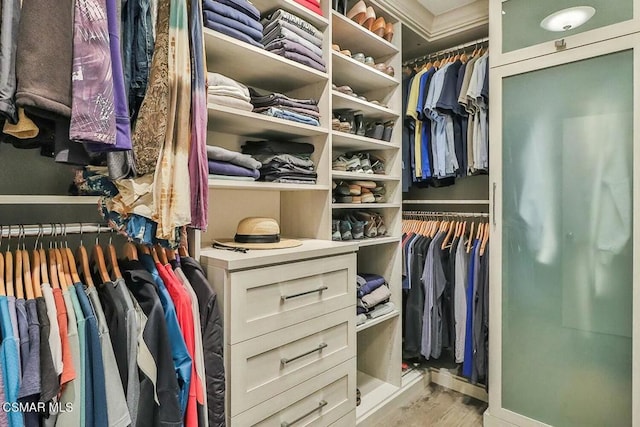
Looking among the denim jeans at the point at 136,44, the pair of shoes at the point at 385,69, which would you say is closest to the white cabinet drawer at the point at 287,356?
the denim jeans at the point at 136,44

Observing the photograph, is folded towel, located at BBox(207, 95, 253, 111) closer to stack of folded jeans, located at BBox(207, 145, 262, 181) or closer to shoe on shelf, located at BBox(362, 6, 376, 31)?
stack of folded jeans, located at BBox(207, 145, 262, 181)

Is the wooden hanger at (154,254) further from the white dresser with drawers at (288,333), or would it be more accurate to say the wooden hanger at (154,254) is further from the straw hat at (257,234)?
the straw hat at (257,234)

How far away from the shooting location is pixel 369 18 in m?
2.03

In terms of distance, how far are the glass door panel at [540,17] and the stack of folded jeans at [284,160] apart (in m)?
1.17

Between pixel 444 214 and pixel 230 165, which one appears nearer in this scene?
pixel 230 165

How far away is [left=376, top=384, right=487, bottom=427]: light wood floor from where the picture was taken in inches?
80.1

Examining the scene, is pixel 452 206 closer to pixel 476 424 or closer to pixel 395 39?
pixel 395 39

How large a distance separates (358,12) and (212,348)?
1.79 metres

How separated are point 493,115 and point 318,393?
160 cm

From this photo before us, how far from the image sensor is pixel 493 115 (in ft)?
6.32

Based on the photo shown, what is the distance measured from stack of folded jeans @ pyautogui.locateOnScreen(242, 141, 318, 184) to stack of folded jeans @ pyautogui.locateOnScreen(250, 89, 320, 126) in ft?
0.44

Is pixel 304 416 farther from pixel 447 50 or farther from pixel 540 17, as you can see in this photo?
pixel 447 50

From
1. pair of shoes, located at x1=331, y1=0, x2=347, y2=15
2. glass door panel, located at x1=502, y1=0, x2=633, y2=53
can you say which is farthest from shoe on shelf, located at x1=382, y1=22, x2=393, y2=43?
glass door panel, located at x1=502, y1=0, x2=633, y2=53

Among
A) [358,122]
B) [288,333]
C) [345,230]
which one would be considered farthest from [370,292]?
[358,122]
